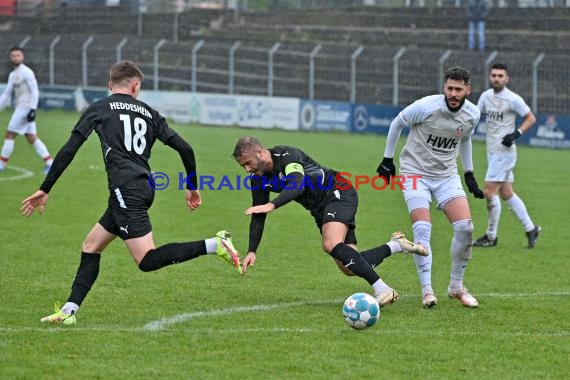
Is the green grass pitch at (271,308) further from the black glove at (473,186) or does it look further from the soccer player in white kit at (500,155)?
the black glove at (473,186)

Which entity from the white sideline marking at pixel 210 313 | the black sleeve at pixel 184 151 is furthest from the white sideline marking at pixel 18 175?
the black sleeve at pixel 184 151

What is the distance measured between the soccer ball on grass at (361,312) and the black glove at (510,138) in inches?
224

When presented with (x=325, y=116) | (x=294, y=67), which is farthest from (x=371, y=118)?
(x=294, y=67)

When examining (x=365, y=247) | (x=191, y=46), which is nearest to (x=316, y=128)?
(x=191, y=46)

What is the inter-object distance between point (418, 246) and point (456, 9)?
3136 cm

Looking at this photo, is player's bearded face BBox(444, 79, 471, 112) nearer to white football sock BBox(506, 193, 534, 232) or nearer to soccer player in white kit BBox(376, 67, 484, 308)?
soccer player in white kit BBox(376, 67, 484, 308)

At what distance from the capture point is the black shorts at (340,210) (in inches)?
348

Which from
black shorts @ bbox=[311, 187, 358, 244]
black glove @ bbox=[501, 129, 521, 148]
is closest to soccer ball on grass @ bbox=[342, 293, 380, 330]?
black shorts @ bbox=[311, 187, 358, 244]

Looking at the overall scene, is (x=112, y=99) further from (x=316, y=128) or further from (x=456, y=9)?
(x=456, y=9)

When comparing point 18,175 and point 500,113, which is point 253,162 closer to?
point 500,113

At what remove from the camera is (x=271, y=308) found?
8.91 meters

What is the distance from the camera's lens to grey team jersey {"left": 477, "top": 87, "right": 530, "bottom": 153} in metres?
13.5

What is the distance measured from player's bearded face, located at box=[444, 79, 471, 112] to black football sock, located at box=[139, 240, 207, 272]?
258 centimetres

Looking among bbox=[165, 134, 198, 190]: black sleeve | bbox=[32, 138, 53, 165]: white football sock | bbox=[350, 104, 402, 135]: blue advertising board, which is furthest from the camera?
bbox=[350, 104, 402, 135]: blue advertising board
